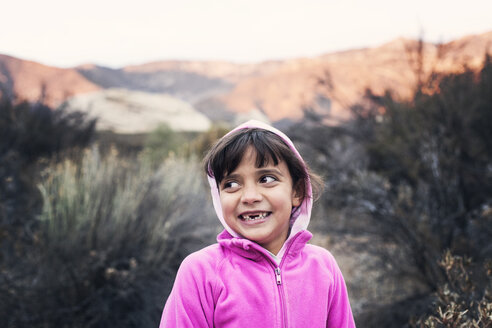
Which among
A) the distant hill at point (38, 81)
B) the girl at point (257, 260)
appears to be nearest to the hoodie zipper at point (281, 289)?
the girl at point (257, 260)

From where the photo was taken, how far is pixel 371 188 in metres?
3.58

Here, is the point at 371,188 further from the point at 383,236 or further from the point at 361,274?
the point at 361,274

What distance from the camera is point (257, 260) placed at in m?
1.53

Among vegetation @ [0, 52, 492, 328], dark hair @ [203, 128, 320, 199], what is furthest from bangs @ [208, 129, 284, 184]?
vegetation @ [0, 52, 492, 328]

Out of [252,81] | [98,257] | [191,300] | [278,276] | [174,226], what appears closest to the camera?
[191,300]

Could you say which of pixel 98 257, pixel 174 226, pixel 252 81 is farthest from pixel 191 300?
pixel 252 81

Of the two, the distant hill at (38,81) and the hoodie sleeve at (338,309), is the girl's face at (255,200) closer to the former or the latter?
the hoodie sleeve at (338,309)

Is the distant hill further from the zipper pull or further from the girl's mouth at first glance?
the zipper pull

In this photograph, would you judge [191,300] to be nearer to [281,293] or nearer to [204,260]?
[204,260]

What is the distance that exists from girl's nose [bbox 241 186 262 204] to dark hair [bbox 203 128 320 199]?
0.09m

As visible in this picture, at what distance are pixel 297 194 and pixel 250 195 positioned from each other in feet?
0.97

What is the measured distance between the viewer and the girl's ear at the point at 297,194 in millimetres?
1718

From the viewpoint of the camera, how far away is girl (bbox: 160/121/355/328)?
1.43 meters

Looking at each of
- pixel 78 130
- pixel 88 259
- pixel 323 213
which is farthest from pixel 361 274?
pixel 78 130
